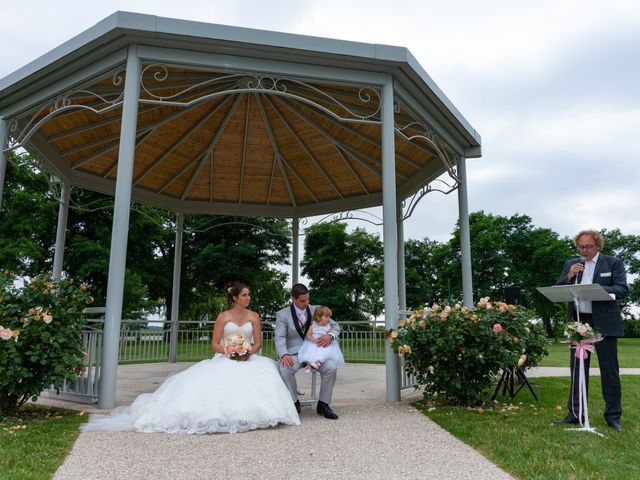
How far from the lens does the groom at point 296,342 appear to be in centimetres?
502

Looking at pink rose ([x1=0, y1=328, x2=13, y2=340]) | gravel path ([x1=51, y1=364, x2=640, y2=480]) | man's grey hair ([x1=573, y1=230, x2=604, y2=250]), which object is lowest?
gravel path ([x1=51, y1=364, x2=640, y2=480])

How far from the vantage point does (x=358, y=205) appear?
37.2 ft

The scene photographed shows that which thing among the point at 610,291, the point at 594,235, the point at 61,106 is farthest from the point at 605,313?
the point at 61,106

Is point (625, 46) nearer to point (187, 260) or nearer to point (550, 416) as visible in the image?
point (550, 416)

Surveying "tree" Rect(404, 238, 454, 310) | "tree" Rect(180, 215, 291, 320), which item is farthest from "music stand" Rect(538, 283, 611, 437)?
"tree" Rect(404, 238, 454, 310)

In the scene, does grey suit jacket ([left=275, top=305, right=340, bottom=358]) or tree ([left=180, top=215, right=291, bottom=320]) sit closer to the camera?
grey suit jacket ([left=275, top=305, right=340, bottom=358])

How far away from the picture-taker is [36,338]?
177 inches

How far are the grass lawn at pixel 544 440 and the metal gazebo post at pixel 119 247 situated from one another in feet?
11.8

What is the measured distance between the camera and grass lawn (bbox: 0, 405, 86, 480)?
300 centimetres

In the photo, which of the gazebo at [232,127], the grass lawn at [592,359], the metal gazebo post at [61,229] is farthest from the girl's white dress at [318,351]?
the grass lawn at [592,359]

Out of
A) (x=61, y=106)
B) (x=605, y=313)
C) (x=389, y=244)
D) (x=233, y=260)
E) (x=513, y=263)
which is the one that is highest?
(x=513, y=263)

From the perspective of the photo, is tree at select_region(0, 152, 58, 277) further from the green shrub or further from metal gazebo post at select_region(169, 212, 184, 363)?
the green shrub

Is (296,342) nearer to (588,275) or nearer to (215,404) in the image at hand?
(215,404)

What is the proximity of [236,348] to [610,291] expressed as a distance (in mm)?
3709
